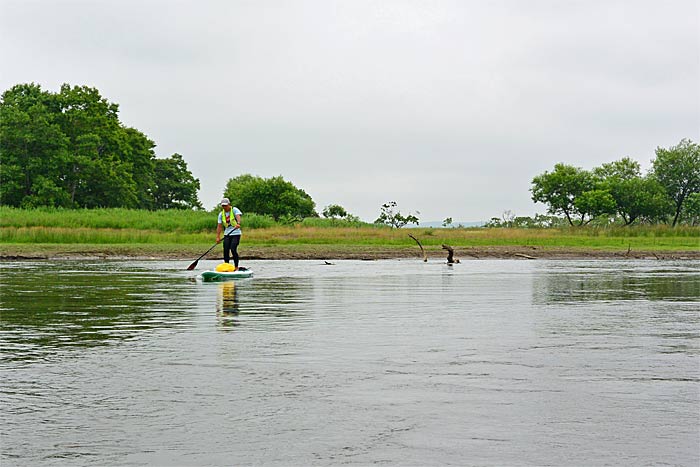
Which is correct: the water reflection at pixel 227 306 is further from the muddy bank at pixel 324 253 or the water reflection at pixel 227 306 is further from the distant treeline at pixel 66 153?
the distant treeline at pixel 66 153

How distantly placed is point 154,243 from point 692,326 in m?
36.6

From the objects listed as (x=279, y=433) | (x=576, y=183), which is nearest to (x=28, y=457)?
(x=279, y=433)

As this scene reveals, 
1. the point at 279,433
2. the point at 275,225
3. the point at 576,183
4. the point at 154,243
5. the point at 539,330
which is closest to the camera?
the point at 279,433

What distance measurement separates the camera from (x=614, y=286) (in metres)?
22.6

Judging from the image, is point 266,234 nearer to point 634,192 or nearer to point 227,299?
point 227,299

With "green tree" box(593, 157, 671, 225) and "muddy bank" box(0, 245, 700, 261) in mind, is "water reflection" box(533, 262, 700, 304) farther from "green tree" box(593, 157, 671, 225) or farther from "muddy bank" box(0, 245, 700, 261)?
"green tree" box(593, 157, 671, 225)

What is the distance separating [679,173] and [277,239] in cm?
6471

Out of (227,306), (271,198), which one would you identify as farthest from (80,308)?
(271,198)

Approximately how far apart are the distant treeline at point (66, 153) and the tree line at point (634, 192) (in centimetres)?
4385

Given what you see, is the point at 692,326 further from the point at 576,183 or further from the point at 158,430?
the point at 576,183

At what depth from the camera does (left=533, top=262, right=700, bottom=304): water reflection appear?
18922 millimetres

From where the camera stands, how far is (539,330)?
Answer: 12758 millimetres

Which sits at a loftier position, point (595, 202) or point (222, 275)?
point (595, 202)

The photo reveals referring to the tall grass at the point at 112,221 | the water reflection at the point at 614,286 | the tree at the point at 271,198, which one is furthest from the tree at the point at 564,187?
the water reflection at the point at 614,286
